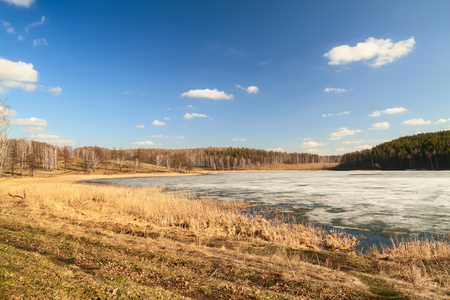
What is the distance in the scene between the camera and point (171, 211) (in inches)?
677

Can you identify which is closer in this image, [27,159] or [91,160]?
[27,159]

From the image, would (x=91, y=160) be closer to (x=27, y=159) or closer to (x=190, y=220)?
(x=27, y=159)

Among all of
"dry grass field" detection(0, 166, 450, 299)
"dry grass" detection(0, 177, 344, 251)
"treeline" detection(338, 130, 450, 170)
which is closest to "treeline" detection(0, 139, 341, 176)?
"dry grass" detection(0, 177, 344, 251)

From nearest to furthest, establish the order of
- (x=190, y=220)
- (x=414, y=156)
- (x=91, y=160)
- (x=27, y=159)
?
1. (x=190, y=220)
2. (x=27, y=159)
3. (x=91, y=160)
4. (x=414, y=156)

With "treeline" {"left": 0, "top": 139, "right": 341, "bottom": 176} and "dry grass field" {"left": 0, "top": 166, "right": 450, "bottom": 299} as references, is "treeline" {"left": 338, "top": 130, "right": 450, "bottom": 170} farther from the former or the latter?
"dry grass field" {"left": 0, "top": 166, "right": 450, "bottom": 299}

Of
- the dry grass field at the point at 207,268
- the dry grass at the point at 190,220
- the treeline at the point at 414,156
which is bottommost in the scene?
the dry grass at the point at 190,220

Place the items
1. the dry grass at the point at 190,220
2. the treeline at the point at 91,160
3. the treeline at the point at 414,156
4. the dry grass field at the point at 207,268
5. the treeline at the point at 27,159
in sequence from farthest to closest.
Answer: the treeline at the point at 414,156 → the treeline at the point at 91,160 → the treeline at the point at 27,159 → the dry grass at the point at 190,220 → the dry grass field at the point at 207,268

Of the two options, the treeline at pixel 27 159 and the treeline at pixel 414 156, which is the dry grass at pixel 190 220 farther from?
the treeline at pixel 414 156

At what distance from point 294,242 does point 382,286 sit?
17.0 ft

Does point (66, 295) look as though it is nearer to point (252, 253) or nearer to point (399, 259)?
point (252, 253)

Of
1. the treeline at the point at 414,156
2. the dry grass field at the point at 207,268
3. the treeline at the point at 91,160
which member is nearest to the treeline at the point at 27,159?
the treeline at the point at 91,160

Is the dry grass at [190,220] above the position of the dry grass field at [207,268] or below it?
below

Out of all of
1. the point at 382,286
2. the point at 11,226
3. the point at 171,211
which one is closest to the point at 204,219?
the point at 171,211

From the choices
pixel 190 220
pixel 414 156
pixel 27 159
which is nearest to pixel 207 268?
pixel 190 220
